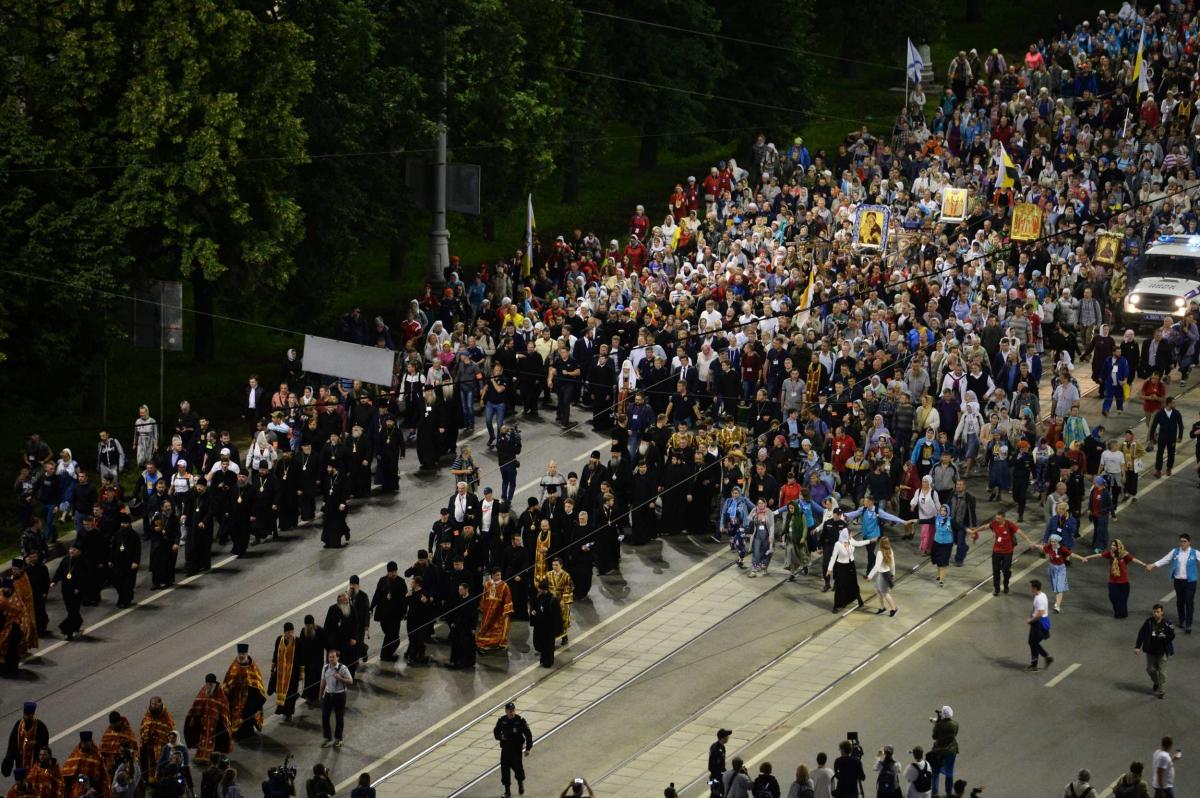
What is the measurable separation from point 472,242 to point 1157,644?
89.1 feet

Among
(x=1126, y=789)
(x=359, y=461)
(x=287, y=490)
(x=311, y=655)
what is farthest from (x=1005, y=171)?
(x=1126, y=789)

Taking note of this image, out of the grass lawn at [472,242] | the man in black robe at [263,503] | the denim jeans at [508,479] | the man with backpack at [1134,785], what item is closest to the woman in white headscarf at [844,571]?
the denim jeans at [508,479]

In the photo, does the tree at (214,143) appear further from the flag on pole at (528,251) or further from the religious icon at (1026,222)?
the religious icon at (1026,222)

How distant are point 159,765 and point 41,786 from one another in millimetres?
1511

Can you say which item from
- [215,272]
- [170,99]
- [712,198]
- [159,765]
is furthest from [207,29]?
[159,765]

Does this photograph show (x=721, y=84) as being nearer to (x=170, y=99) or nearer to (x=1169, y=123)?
(x=1169, y=123)

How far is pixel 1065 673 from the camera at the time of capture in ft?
109

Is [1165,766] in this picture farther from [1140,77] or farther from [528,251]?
[1140,77]

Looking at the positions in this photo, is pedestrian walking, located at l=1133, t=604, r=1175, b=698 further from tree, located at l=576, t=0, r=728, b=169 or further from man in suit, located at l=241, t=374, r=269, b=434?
tree, located at l=576, t=0, r=728, b=169

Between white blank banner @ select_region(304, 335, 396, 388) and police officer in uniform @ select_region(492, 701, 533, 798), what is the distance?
39.7 ft

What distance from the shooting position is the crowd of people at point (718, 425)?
34.8m

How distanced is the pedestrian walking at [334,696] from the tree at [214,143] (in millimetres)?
12418

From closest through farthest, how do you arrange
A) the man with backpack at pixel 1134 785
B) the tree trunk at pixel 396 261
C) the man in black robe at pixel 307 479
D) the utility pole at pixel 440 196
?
the man with backpack at pixel 1134 785, the man in black robe at pixel 307 479, the utility pole at pixel 440 196, the tree trunk at pixel 396 261

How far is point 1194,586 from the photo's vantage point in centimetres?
3422
